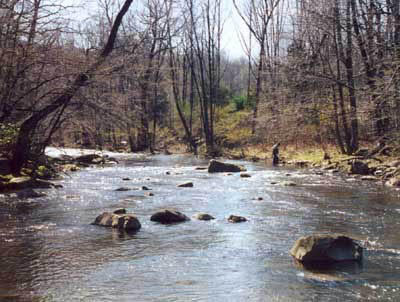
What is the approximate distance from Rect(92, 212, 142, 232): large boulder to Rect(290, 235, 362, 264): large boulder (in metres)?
3.46

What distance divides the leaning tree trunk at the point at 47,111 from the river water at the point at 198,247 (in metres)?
1.77

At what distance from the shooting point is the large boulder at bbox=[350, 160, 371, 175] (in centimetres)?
2103

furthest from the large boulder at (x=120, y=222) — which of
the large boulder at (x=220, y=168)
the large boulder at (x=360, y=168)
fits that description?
the large boulder at (x=360, y=168)

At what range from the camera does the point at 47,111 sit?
1547cm

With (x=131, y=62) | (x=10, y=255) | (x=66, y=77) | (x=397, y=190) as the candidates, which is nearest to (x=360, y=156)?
(x=397, y=190)

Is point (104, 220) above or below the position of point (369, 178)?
below

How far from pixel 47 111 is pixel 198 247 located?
7.83m

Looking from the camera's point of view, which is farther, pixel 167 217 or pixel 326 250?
pixel 167 217

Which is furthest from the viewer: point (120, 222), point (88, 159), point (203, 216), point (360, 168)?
point (88, 159)

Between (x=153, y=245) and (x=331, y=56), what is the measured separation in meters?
20.2

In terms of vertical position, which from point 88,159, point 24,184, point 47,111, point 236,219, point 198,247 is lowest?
point 198,247

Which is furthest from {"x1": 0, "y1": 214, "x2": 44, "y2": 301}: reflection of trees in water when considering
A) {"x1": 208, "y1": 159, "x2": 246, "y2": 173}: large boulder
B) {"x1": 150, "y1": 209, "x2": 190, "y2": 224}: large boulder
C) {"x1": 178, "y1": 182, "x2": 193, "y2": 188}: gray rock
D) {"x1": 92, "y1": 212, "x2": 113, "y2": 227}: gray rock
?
{"x1": 208, "y1": 159, "x2": 246, "y2": 173}: large boulder

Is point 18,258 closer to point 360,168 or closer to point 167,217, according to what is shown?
point 167,217

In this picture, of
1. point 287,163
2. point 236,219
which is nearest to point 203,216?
point 236,219
